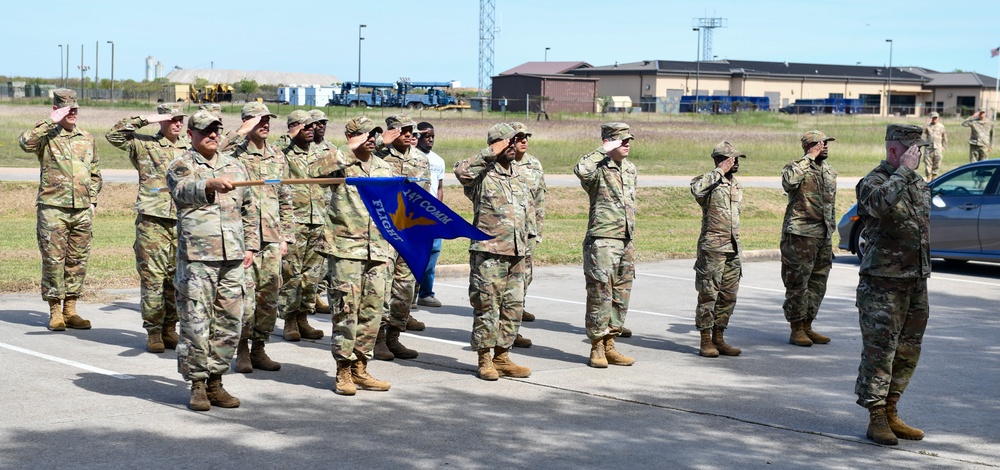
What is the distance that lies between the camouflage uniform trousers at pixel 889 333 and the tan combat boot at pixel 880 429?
80mm

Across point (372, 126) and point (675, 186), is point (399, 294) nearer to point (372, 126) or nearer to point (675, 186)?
point (372, 126)

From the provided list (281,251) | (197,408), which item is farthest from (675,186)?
(197,408)

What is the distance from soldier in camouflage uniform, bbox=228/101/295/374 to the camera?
937 centimetres

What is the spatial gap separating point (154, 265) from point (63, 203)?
5.43 ft

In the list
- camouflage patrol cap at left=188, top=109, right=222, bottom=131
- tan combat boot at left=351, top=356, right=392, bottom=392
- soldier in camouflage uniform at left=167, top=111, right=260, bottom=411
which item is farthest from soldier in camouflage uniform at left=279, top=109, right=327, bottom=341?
soldier in camouflage uniform at left=167, top=111, right=260, bottom=411

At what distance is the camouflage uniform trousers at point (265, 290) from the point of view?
9.33 meters

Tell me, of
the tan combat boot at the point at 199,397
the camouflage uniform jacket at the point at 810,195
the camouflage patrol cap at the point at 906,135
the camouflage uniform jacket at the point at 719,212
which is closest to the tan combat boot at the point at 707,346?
the camouflage uniform jacket at the point at 719,212

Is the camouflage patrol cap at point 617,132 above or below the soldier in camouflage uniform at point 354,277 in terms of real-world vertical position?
above

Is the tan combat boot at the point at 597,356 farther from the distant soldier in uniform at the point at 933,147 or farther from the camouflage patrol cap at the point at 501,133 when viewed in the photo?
the distant soldier in uniform at the point at 933,147

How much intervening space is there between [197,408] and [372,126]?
264 centimetres

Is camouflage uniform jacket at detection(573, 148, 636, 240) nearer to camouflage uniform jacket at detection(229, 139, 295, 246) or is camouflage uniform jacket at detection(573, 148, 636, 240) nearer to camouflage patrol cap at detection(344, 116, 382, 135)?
camouflage patrol cap at detection(344, 116, 382, 135)

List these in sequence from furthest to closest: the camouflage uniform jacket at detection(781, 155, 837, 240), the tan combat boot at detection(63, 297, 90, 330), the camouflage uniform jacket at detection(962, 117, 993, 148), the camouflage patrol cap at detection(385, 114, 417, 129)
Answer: the camouflage uniform jacket at detection(962, 117, 993, 148) < the camouflage uniform jacket at detection(781, 155, 837, 240) < the tan combat boot at detection(63, 297, 90, 330) < the camouflage patrol cap at detection(385, 114, 417, 129)

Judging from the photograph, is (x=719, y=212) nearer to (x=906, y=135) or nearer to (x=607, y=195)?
(x=607, y=195)

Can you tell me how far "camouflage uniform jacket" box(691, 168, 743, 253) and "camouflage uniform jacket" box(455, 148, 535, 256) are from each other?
211 cm
